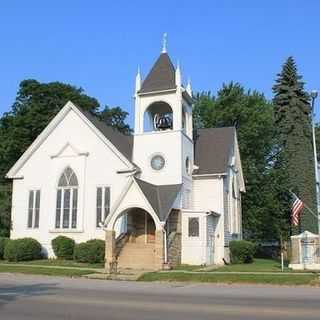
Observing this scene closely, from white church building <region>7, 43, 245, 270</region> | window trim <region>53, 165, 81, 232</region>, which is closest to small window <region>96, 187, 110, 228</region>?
white church building <region>7, 43, 245, 270</region>

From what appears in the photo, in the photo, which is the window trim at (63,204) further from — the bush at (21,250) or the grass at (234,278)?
the grass at (234,278)

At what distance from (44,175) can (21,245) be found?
5424mm

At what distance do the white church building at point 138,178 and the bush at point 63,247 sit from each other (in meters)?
0.72

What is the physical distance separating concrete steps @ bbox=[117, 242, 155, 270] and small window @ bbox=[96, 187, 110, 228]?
11.4ft

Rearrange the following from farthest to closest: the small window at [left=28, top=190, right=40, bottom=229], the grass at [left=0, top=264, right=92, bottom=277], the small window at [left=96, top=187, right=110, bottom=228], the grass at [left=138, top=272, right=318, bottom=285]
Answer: the small window at [left=28, top=190, right=40, bottom=229]
the small window at [left=96, top=187, right=110, bottom=228]
the grass at [left=0, top=264, right=92, bottom=277]
the grass at [left=138, top=272, right=318, bottom=285]

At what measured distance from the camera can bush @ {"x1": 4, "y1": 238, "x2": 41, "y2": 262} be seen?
1337 inches

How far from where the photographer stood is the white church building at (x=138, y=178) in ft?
109

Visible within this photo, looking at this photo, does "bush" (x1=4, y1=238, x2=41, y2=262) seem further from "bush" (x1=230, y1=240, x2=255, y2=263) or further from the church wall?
"bush" (x1=230, y1=240, x2=255, y2=263)

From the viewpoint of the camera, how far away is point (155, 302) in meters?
14.1

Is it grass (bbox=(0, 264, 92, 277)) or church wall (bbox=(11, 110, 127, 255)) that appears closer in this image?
grass (bbox=(0, 264, 92, 277))

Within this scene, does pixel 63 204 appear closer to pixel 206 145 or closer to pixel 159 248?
pixel 159 248

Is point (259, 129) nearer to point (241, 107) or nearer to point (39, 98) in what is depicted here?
point (241, 107)

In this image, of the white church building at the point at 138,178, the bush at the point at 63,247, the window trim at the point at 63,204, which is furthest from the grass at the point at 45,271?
the window trim at the point at 63,204

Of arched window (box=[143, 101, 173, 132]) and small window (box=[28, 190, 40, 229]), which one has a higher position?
arched window (box=[143, 101, 173, 132])
